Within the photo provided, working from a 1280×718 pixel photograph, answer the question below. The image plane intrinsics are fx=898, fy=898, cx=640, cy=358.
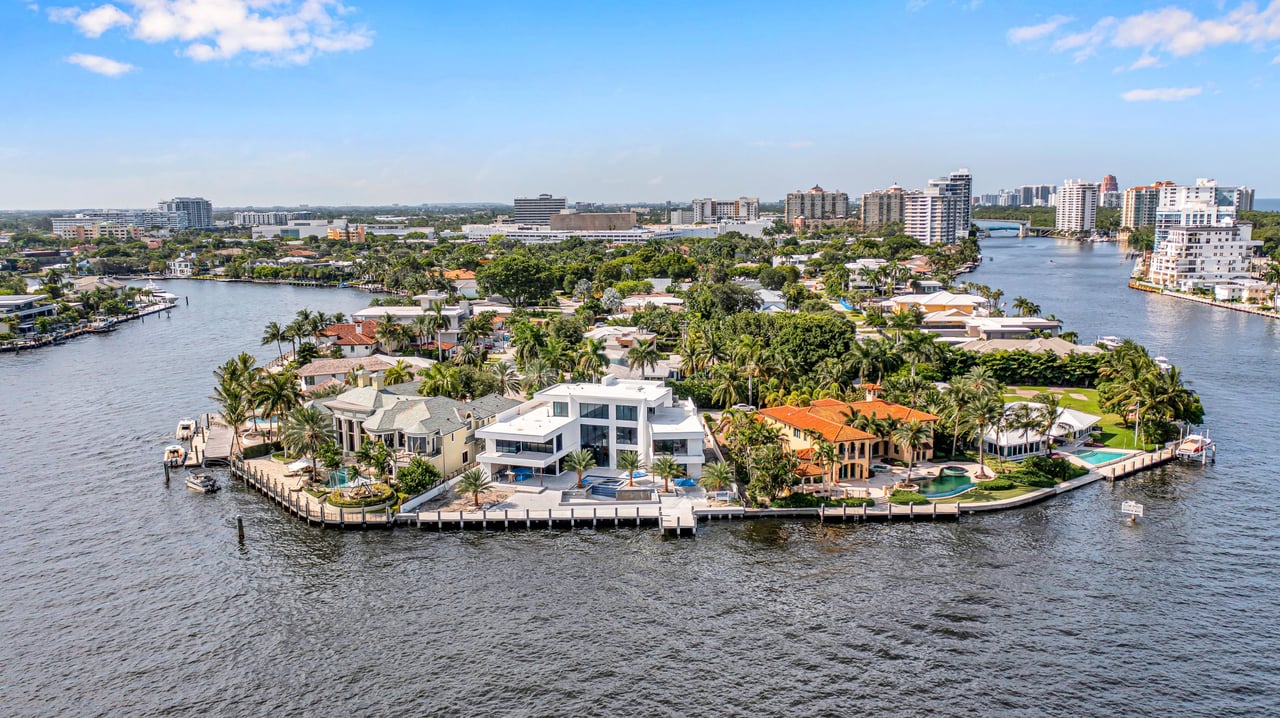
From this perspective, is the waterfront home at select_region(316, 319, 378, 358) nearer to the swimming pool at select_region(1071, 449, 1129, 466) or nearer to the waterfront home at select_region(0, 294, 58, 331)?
the waterfront home at select_region(0, 294, 58, 331)

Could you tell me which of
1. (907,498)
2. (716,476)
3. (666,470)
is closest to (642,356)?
(666,470)

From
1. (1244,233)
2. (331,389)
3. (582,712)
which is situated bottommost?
(582,712)

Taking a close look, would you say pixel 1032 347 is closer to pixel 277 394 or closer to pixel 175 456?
pixel 277 394

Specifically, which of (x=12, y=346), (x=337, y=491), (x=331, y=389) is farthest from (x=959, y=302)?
(x=12, y=346)

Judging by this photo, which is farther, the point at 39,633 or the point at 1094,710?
the point at 39,633

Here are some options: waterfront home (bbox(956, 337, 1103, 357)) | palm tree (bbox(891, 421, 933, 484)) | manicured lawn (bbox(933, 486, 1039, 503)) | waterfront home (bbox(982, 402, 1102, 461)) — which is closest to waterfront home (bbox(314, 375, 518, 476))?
palm tree (bbox(891, 421, 933, 484))

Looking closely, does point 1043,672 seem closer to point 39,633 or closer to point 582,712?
point 582,712
